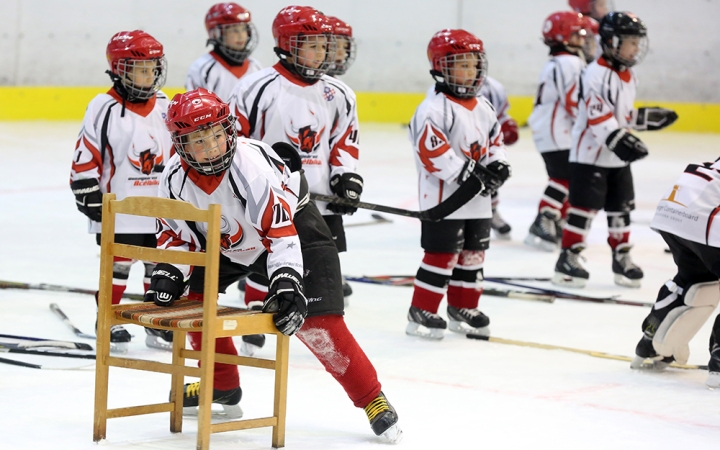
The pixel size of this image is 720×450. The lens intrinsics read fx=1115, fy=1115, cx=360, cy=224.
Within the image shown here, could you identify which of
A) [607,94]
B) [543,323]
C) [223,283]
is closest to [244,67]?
[607,94]

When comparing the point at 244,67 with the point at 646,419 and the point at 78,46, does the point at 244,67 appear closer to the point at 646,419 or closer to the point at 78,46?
the point at 646,419

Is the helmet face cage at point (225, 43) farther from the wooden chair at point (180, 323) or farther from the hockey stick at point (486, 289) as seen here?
the wooden chair at point (180, 323)

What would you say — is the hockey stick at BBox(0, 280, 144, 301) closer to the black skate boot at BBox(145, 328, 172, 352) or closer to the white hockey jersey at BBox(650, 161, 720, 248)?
the black skate boot at BBox(145, 328, 172, 352)

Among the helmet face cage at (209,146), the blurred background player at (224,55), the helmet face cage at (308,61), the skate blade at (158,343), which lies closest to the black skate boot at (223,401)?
the helmet face cage at (209,146)

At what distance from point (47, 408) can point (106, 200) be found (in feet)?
2.79

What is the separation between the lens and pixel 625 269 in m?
6.04

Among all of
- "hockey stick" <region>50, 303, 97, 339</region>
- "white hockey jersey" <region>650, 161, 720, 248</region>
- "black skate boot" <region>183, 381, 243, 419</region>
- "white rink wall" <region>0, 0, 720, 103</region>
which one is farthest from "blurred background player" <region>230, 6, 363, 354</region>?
"white rink wall" <region>0, 0, 720, 103</region>

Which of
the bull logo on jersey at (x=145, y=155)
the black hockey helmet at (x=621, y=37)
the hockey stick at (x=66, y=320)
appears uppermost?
the black hockey helmet at (x=621, y=37)

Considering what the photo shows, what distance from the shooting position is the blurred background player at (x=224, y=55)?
650 centimetres

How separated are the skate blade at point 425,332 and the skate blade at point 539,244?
2401mm

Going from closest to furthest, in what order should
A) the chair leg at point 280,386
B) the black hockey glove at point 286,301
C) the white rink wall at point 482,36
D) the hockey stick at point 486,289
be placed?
the black hockey glove at point 286,301
the chair leg at point 280,386
the hockey stick at point 486,289
the white rink wall at point 482,36

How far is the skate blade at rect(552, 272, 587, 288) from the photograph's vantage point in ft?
19.7

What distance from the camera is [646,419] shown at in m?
3.63

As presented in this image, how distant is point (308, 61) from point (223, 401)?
1.60 m
